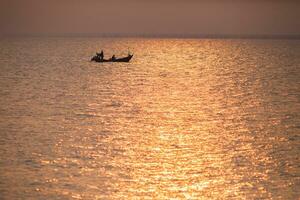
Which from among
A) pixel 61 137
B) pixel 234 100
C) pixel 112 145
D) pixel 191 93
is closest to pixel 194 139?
pixel 112 145

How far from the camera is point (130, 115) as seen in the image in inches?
1647

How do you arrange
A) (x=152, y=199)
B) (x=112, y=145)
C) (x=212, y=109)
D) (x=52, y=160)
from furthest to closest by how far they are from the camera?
(x=212, y=109), (x=112, y=145), (x=52, y=160), (x=152, y=199)

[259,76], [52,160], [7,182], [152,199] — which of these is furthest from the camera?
[259,76]

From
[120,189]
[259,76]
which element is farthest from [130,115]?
[259,76]

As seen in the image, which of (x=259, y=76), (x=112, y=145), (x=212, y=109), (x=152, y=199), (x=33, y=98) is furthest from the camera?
(x=259, y=76)

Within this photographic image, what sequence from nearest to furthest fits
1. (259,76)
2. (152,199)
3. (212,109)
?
(152,199) → (212,109) → (259,76)

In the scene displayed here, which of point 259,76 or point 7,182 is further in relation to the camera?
point 259,76

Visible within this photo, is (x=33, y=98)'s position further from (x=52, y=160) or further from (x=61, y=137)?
(x=52, y=160)

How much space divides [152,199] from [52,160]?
6704 mm

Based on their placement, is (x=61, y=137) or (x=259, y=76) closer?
(x=61, y=137)

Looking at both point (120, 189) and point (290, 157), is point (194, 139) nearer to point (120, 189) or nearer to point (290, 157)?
point (290, 157)

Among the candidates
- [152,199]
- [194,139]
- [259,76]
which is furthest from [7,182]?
[259,76]

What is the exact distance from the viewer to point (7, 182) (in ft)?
81.9

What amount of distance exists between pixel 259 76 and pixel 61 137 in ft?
156
